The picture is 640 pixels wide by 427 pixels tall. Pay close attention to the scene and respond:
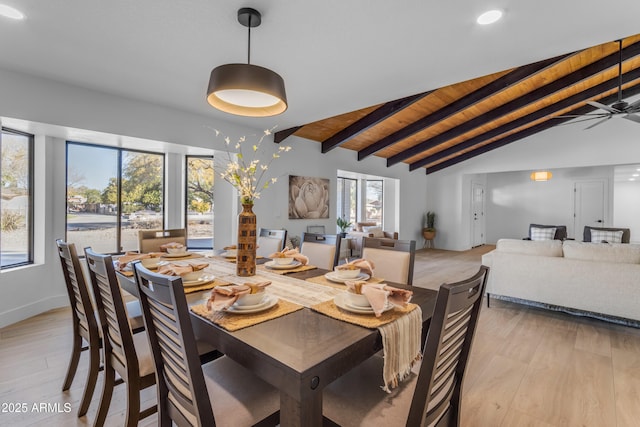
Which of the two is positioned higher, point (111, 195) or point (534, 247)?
point (111, 195)

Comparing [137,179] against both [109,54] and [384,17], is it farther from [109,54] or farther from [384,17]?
[384,17]

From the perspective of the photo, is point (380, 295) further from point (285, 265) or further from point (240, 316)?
point (285, 265)

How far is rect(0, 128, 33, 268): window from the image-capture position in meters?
3.17

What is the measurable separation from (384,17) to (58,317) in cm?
432

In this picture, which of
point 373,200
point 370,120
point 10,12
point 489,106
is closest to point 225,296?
point 10,12

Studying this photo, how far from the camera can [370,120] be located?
484 centimetres

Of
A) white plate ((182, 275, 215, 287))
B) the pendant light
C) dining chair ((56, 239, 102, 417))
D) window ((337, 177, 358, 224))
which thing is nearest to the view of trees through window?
window ((337, 177, 358, 224))

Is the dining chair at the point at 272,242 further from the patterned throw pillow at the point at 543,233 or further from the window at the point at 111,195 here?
Result: the patterned throw pillow at the point at 543,233

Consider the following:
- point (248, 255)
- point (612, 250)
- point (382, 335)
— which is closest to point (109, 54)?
point (248, 255)

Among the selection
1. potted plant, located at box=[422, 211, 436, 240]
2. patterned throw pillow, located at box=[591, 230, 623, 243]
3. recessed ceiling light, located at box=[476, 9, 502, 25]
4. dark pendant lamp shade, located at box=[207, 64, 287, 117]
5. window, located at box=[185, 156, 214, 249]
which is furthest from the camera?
potted plant, located at box=[422, 211, 436, 240]

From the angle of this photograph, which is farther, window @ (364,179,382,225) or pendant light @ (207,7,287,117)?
window @ (364,179,382,225)

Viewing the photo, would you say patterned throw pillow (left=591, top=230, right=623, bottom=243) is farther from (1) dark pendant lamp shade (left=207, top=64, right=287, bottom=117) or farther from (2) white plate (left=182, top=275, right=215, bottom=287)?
(2) white plate (left=182, top=275, right=215, bottom=287)

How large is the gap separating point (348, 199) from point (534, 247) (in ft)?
18.1

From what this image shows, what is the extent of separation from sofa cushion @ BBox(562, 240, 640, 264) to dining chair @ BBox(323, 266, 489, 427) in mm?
2873
